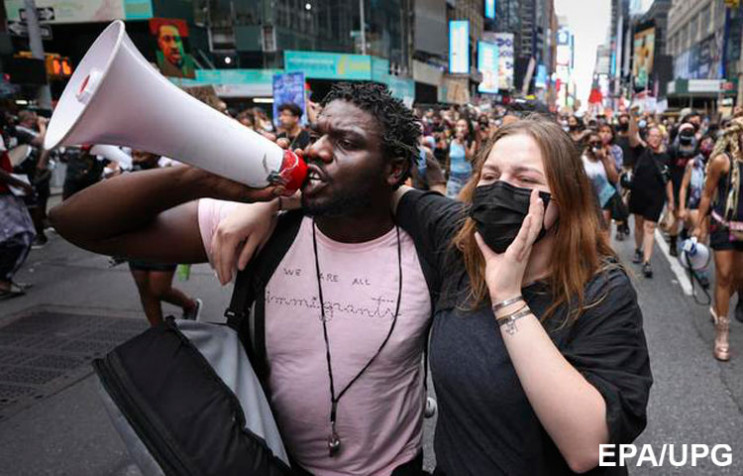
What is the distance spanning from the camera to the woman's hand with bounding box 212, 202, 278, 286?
4.95 ft

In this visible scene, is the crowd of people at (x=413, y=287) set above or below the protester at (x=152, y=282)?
above

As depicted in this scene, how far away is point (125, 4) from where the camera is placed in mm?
30531

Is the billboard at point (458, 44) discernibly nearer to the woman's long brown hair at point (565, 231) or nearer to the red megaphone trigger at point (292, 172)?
the woman's long brown hair at point (565, 231)

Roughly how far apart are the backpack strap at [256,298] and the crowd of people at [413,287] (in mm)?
14

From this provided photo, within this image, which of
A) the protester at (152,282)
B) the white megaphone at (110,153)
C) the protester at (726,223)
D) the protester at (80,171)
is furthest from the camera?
the protester at (80,171)

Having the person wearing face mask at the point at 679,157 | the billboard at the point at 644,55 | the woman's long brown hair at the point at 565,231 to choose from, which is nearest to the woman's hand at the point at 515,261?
the woman's long brown hair at the point at 565,231

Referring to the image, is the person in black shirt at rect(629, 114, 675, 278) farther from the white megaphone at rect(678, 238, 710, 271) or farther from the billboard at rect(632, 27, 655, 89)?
the billboard at rect(632, 27, 655, 89)

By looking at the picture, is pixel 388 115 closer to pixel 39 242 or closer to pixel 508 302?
Answer: pixel 508 302

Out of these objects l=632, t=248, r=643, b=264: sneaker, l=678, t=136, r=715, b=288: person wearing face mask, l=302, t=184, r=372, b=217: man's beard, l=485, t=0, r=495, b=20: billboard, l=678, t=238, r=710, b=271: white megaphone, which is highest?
l=485, t=0, r=495, b=20: billboard

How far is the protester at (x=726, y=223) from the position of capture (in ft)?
14.4

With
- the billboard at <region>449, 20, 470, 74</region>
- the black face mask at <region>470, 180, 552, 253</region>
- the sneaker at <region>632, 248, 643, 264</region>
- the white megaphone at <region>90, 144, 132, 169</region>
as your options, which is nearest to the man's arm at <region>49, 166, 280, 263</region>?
the black face mask at <region>470, 180, 552, 253</region>

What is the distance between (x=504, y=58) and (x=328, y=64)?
52.7m

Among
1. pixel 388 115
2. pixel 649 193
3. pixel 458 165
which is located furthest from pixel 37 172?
pixel 388 115

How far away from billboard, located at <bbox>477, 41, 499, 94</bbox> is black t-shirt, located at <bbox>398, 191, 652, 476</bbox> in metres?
75.4
